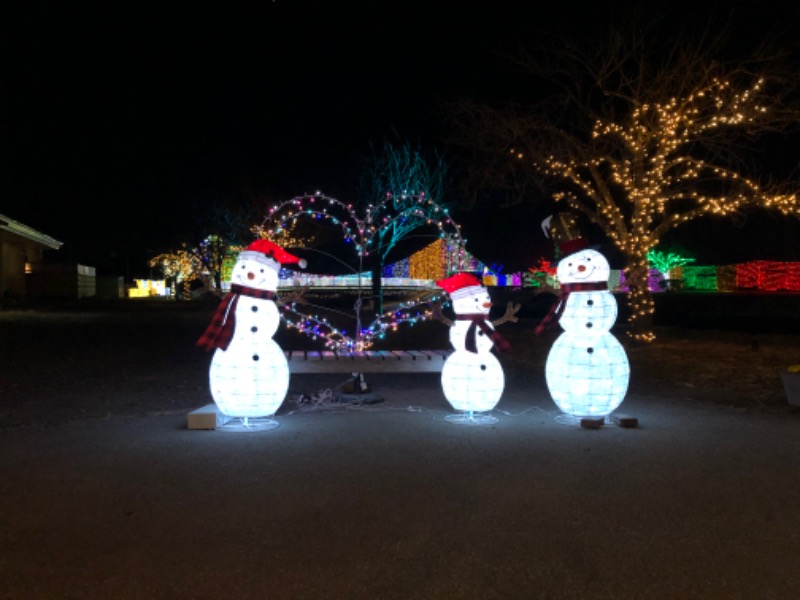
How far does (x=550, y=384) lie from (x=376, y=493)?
3407mm

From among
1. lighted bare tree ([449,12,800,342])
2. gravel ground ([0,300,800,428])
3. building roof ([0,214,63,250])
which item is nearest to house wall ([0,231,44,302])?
building roof ([0,214,63,250])

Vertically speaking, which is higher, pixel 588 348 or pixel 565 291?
pixel 565 291

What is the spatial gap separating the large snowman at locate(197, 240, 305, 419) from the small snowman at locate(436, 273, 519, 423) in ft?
6.32

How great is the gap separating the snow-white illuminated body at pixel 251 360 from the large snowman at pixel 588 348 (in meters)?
3.08

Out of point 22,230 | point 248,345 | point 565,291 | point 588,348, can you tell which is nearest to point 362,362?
point 248,345

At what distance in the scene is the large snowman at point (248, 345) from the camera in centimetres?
777

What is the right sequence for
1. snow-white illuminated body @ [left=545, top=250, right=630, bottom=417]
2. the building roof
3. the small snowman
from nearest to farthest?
snow-white illuminated body @ [left=545, top=250, right=630, bottom=417] < the small snowman < the building roof

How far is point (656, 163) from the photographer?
17.6 m

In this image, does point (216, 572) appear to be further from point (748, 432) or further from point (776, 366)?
point (776, 366)

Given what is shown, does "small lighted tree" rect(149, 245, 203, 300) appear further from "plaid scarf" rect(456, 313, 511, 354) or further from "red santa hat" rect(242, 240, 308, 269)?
"plaid scarf" rect(456, 313, 511, 354)

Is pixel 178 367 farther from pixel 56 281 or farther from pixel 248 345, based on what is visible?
pixel 56 281

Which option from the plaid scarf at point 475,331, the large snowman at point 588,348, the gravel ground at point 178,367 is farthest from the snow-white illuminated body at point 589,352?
the gravel ground at point 178,367

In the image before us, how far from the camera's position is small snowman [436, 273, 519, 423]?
8305mm

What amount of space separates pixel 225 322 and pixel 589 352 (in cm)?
388
